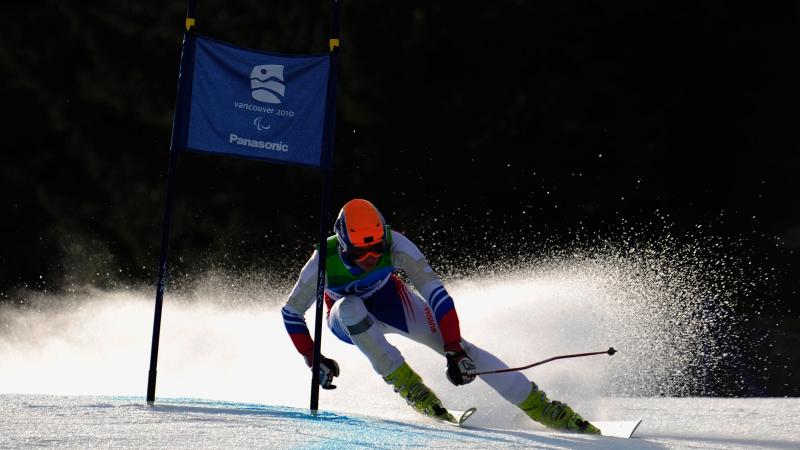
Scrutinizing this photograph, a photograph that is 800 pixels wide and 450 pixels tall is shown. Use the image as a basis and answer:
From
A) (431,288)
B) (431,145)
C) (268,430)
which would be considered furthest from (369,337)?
(431,145)

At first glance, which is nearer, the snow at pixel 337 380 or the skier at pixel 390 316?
the snow at pixel 337 380

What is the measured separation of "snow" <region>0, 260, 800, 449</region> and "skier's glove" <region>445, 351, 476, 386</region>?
0.28 meters

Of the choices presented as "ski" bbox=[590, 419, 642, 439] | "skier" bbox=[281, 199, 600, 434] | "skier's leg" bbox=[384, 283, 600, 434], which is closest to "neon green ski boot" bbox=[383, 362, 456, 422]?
"skier" bbox=[281, 199, 600, 434]

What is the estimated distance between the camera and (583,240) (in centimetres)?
1538

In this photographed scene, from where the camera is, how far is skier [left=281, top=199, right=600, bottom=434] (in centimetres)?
594

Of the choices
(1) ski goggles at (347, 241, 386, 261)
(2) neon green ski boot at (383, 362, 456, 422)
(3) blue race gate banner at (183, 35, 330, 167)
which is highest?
(3) blue race gate banner at (183, 35, 330, 167)

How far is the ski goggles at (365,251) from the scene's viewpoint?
20.2 ft

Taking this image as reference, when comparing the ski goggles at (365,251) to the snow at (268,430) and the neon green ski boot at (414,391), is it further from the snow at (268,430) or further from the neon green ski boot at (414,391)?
the snow at (268,430)

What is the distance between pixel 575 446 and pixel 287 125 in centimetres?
262

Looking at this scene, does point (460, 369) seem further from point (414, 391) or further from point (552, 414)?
point (552, 414)

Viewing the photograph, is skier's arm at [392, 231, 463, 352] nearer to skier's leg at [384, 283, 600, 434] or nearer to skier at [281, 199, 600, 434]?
skier at [281, 199, 600, 434]

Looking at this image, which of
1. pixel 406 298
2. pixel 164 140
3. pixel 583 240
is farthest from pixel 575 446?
pixel 164 140

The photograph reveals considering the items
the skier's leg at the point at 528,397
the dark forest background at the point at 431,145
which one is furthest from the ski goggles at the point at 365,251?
the dark forest background at the point at 431,145

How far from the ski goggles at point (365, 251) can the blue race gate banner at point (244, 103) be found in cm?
63
